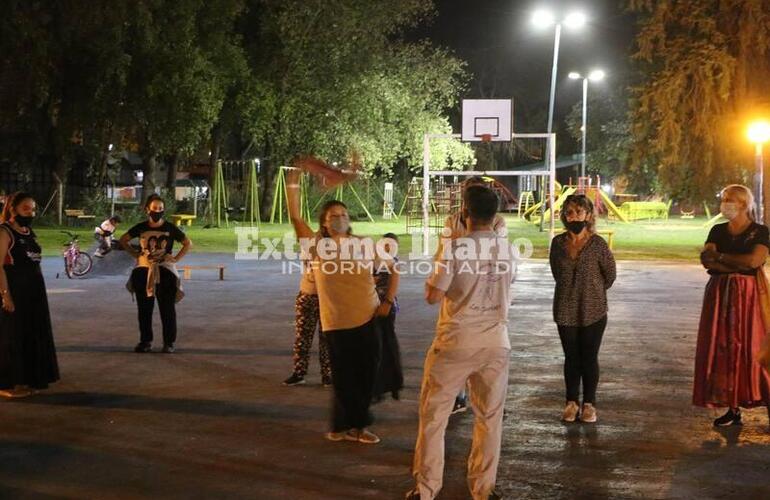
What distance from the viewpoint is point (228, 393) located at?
9.18 meters

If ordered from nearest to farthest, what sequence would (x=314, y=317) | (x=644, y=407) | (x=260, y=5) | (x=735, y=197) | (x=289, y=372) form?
(x=735, y=197) → (x=644, y=407) → (x=314, y=317) → (x=289, y=372) → (x=260, y=5)

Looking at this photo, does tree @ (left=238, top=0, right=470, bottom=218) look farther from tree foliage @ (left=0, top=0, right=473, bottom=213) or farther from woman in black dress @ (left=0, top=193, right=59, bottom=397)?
woman in black dress @ (left=0, top=193, right=59, bottom=397)

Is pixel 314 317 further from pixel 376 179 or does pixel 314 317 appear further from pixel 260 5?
pixel 376 179

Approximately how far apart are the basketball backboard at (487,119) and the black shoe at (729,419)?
23.1m

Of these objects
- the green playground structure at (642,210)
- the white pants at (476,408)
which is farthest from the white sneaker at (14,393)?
the green playground structure at (642,210)

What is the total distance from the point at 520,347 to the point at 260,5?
110 ft

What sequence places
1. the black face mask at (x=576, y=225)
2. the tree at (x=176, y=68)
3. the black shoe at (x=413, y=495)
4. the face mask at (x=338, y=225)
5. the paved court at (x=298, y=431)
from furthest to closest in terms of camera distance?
the tree at (x=176, y=68)
the black face mask at (x=576, y=225)
the face mask at (x=338, y=225)
the paved court at (x=298, y=431)
the black shoe at (x=413, y=495)

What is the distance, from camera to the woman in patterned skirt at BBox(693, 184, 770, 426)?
7.73 meters

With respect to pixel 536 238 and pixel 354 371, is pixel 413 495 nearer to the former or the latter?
pixel 354 371

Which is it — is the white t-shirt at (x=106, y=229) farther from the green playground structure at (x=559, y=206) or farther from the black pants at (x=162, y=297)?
the green playground structure at (x=559, y=206)

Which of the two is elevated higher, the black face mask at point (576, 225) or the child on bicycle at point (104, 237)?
the black face mask at point (576, 225)

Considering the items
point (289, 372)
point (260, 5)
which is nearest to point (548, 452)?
point (289, 372)

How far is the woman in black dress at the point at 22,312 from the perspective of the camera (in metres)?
8.83

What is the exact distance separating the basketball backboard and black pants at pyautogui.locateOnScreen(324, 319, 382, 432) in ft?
78.6
